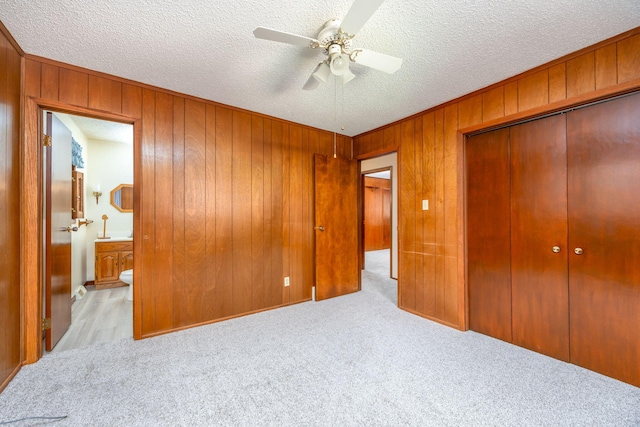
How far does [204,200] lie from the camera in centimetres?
277

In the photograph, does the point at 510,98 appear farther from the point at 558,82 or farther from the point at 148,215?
the point at 148,215

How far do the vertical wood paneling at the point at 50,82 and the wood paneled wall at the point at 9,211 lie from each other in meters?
0.14

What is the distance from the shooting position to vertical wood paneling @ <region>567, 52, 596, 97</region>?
1.91 meters

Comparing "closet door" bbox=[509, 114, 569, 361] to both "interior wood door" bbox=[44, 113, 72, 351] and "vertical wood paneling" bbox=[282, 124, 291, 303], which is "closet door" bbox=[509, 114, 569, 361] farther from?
"interior wood door" bbox=[44, 113, 72, 351]

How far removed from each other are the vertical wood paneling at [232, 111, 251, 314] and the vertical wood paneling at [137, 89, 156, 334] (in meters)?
0.77

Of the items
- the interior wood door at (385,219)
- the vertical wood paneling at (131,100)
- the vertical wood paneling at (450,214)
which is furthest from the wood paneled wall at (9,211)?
the interior wood door at (385,219)

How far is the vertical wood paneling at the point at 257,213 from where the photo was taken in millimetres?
3080

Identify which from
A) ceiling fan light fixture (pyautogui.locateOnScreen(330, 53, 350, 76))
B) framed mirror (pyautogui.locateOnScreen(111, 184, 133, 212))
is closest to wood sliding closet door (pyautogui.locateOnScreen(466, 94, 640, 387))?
ceiling fan light fixture (pyautogui.locateOnScreen(330, 53, 350, 76))

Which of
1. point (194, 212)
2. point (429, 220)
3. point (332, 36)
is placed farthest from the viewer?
point (429, 220)

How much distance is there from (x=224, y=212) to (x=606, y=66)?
3.40 m

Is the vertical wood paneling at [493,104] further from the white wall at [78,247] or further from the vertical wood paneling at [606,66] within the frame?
the white wall at [78,247]

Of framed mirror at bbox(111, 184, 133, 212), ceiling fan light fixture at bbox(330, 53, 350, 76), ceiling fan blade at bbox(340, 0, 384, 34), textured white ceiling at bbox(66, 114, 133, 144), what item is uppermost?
textured white ceiling at bbox(66, 114, 133, 144)

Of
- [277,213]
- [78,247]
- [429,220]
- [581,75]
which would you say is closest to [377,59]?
[581,75]

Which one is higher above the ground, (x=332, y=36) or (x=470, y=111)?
(x=332, y=36)
